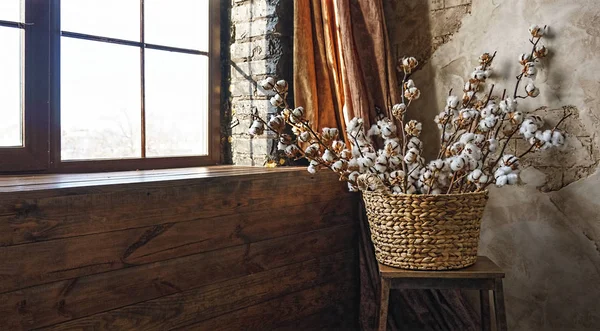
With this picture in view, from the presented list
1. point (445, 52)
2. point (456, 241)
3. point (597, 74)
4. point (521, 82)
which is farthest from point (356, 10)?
point (456, 241)

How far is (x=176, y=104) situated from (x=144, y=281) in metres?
0.93

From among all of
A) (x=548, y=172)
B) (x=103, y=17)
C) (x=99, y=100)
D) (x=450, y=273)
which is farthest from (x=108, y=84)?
(x=548, y=172)

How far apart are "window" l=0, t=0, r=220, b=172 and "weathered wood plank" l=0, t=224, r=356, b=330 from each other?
0.59 m

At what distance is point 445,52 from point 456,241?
916 millimetres

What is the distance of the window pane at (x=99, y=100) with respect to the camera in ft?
6.43

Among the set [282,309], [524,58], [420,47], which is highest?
[420,47]

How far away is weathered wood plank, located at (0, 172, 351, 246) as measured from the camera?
133cm

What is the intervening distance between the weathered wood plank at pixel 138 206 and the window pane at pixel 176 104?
551 mm

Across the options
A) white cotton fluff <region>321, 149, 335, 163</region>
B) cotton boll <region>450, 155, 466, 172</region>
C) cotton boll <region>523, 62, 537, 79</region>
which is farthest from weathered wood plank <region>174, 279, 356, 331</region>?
cotton boll <region>523, 62, 537, 79</region>

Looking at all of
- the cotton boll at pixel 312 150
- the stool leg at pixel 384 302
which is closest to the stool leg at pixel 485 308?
the stool leg at pixel 384 302

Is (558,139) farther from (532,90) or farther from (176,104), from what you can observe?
(176,104)

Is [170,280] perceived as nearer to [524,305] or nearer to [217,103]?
[217,103]

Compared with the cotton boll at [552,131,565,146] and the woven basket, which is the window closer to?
the woven basket

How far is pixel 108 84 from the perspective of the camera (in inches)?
81.4
